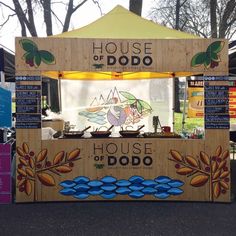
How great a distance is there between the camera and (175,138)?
6.75 meters

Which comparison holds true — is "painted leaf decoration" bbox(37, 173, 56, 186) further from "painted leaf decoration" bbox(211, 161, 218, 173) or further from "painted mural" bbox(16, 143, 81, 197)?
"painted leaf decoration" bbox(211, 161, 218, 173)

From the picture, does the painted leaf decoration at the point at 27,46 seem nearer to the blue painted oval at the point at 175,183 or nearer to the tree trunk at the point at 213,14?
the blue painted oval at the point at 175,183

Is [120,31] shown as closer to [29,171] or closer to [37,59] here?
[37,59]

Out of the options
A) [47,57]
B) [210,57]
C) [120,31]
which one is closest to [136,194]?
[210,57]

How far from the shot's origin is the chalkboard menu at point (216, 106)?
664 cm

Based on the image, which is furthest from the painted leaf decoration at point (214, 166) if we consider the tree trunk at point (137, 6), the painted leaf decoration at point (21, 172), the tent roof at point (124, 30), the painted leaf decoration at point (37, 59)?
the tree trunk at point (137, 6)

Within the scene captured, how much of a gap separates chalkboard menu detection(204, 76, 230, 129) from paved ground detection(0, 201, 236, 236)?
1239mm

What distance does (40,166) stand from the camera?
21.6 feet

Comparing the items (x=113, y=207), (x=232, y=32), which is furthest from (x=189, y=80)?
(x=232, y=32)

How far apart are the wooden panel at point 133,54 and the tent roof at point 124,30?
4.89 ft

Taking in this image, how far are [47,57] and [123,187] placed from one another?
2.29 meters

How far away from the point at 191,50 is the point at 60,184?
2868mm

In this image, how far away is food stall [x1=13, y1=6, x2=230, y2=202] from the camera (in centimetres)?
655

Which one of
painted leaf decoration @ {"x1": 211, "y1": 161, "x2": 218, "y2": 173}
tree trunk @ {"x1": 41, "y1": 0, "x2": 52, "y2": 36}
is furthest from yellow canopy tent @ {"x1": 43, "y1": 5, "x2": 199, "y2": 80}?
tree trunk @ {"x1": 41, "y1": 0, "x2": 52, "y2": 36}
